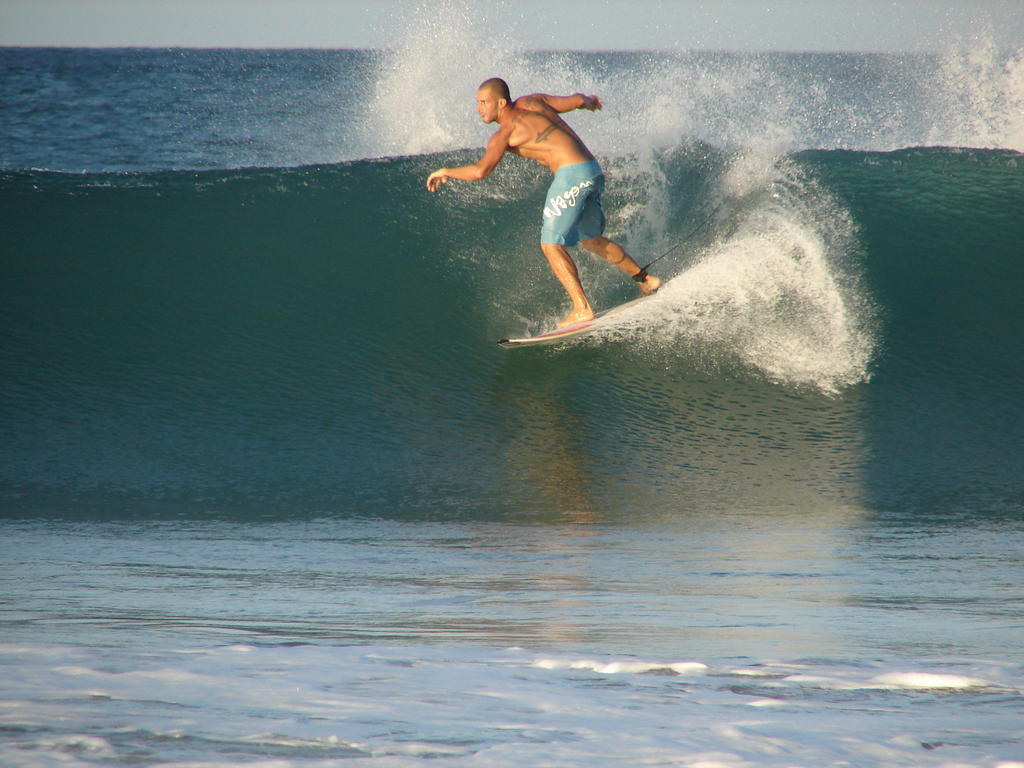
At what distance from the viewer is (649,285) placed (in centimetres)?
539

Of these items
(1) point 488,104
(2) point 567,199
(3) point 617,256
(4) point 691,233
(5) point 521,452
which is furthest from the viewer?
(4) point 691,233

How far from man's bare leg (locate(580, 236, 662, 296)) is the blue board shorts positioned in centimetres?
12

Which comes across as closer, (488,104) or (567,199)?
(488,104)

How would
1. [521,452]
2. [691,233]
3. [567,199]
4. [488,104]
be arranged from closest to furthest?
[521,452]
[488,104]
[567,199]
[691,233]

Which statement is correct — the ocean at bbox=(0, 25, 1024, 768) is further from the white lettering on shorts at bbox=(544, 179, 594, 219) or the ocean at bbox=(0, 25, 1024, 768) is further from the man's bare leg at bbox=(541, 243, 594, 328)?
the white lettering on shorts at bbox=(544, 179, 594, 219)

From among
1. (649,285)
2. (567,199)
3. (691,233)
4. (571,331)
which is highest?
(691,233)

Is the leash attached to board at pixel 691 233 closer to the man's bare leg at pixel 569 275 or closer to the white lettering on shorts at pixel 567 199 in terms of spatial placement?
the man's bare leg at pixel 569 275

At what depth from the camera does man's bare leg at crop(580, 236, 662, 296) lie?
5.25m

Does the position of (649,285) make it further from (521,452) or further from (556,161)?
(521,452)

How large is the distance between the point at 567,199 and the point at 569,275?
1.42 ft

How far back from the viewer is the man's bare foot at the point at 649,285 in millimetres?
5383

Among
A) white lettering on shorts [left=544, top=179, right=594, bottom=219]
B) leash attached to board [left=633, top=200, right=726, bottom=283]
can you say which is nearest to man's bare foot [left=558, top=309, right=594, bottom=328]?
white lettering on shorts [left=544, top=179, right=594, bottom=219]

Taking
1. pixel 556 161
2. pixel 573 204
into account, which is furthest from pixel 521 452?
pixel 556 161

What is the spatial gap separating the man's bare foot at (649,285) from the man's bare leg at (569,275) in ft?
1.44
